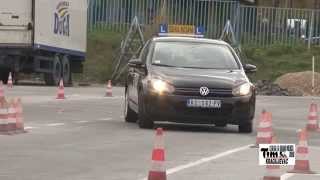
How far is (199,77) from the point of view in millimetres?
16531

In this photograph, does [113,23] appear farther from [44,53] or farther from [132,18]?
[44,53]

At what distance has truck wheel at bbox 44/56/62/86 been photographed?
37094 mm

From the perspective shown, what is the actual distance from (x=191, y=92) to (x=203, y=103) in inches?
11.2

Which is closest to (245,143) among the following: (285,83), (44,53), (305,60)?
(44,53)

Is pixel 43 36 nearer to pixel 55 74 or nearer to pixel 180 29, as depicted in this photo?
pixel 55 74

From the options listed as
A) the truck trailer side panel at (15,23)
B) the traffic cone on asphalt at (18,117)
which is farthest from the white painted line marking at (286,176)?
the truck trailer side panel at (15,23)

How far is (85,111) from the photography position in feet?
72.3

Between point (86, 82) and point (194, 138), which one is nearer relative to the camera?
point (194, 138)

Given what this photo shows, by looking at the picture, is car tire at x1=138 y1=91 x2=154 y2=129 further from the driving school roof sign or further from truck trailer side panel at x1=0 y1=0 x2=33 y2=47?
the driving school roof sign

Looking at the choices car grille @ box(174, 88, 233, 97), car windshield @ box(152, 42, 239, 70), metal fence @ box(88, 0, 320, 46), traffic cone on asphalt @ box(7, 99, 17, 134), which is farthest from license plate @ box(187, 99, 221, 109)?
metal fence @ box(88, 0, 320, 46)

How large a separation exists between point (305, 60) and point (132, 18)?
9.08 m

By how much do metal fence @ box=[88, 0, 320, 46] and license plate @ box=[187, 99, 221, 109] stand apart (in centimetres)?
3317

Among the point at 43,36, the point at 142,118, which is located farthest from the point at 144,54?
the point at 43,36

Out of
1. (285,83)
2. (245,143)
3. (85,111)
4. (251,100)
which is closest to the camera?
(245,143)
